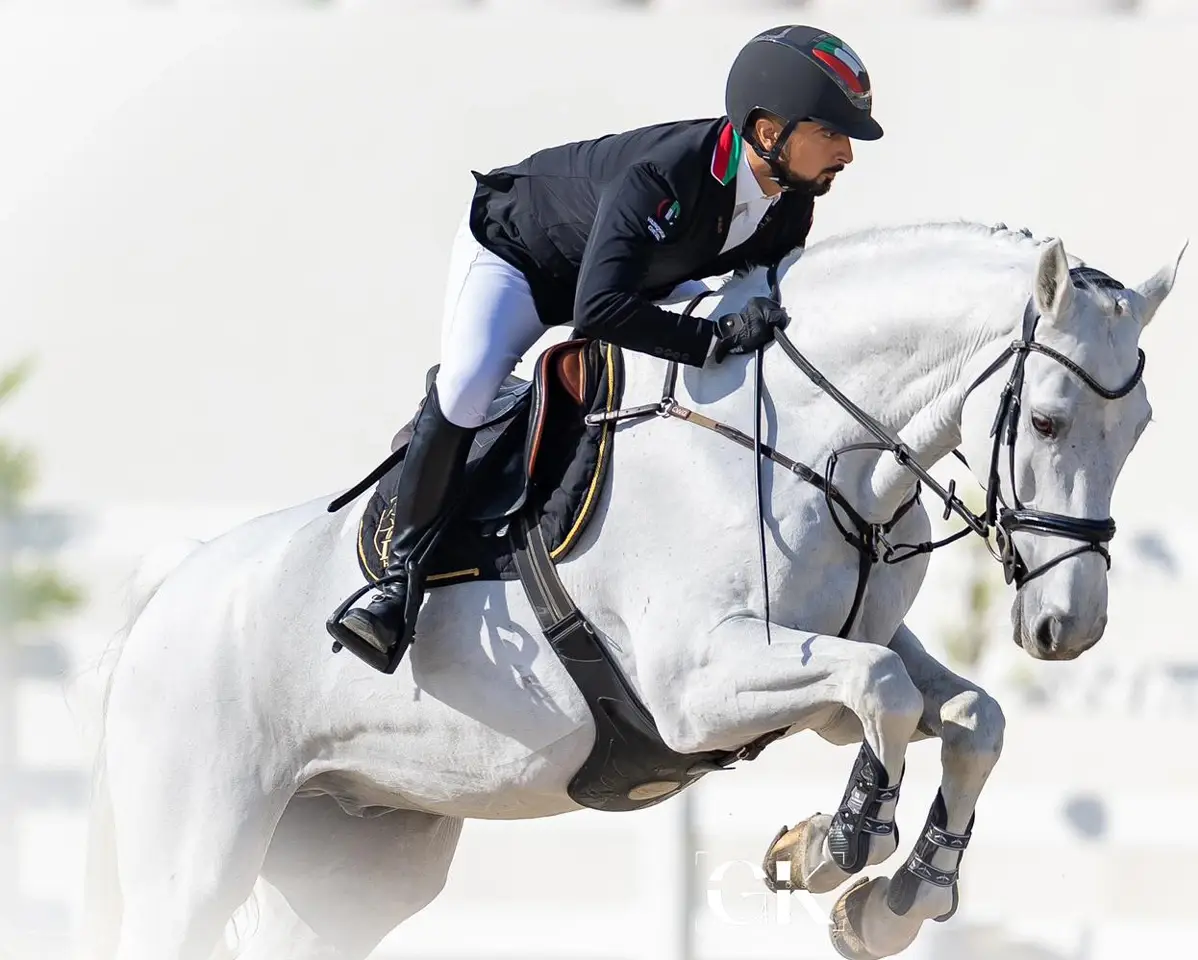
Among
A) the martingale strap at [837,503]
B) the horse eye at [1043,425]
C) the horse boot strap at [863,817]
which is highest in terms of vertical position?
the horse eye at [1043,425]

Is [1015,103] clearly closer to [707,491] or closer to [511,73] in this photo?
[511,73]

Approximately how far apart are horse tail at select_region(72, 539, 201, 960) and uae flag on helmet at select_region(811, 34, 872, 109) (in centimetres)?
198

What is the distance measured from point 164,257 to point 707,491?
80.2 ft

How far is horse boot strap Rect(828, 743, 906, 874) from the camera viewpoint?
3.02m

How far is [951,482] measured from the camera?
289cm

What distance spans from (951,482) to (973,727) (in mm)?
529

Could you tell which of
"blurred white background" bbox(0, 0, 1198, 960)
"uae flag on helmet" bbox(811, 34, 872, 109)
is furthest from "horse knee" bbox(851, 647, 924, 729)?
"blurred white background" bbox(0, 0, 1198, 960)

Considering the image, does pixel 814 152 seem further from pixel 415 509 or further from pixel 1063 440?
pixel 415 509

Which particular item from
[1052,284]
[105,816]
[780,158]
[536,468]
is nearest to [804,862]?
[536,468]

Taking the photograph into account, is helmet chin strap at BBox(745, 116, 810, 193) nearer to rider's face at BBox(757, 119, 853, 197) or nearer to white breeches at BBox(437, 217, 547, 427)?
rider's face at BBox(757, 119, 853, 197)

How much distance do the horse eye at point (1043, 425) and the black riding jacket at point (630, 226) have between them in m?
0.62

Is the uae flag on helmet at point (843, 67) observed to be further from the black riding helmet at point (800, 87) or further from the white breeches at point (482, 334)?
the white breeches at point (482, 334)

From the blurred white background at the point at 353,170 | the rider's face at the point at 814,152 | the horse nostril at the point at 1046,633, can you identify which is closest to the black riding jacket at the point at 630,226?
the rider's face at the point at 814,152

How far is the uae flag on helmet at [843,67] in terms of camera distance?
3049 millimetres
